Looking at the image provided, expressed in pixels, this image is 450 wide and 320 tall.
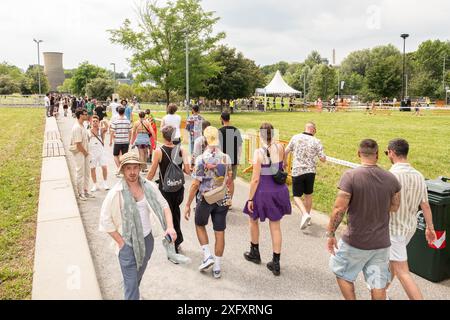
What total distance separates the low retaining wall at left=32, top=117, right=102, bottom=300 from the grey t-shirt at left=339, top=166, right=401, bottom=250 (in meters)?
2.85

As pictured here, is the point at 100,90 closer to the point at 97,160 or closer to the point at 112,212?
the point at 97,160

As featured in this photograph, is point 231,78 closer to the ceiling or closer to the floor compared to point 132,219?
closer to the ceiling

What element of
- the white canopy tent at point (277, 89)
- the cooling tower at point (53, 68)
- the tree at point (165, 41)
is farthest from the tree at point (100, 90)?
the cooling tower at point (53, 68)

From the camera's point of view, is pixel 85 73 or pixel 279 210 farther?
pixel 85 73

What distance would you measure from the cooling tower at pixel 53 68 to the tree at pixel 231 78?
105m

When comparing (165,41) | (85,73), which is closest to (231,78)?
(165,41)

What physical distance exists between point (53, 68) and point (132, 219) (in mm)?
143262

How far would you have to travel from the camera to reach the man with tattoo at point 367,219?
10.9 feet

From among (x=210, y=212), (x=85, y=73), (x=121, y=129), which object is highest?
(x=85, y=73)

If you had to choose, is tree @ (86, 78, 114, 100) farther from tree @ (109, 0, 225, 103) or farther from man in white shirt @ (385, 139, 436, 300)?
man in white shirt @ (385, 139, 436, 300)

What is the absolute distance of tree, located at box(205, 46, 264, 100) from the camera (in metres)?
42.3

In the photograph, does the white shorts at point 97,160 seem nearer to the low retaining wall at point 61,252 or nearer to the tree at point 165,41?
the low retaining wall at point 61,252

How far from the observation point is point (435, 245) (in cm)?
427
